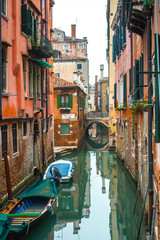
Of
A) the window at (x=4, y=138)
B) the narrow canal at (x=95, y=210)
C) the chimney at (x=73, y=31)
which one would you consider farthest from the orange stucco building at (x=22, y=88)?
the chimney at (x=73, y=31)

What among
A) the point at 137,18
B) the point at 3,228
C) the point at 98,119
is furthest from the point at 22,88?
the point at 98,119

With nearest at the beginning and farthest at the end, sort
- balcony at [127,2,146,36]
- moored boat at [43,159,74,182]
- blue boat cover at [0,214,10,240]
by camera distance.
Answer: blue boat cover at [0,214,10,240]
balcony at [127,2,146,36]
moored boat at [43,159,74,182]

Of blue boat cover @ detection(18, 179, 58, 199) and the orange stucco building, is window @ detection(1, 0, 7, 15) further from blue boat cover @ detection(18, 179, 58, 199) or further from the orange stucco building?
blue boat cover @ detection(18, 179, 58, 199)

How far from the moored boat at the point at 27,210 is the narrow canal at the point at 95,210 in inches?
16.5

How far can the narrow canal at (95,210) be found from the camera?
7.77 metres

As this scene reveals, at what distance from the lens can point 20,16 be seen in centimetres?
1054

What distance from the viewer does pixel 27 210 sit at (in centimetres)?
833

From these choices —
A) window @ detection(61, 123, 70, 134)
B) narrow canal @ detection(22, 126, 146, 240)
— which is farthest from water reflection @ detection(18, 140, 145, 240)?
window @ detection(61, 123, 70, 134)

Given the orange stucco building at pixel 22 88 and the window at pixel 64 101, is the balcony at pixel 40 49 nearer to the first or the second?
the orange stucco building at pixel 22 88

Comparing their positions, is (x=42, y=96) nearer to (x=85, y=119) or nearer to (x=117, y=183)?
(x=117, y=183)

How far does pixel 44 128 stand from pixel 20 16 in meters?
6.54

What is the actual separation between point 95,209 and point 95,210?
10 cm

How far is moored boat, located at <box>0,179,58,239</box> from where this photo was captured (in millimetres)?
6656

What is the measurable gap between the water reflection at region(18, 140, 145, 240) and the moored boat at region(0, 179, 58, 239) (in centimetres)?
46
